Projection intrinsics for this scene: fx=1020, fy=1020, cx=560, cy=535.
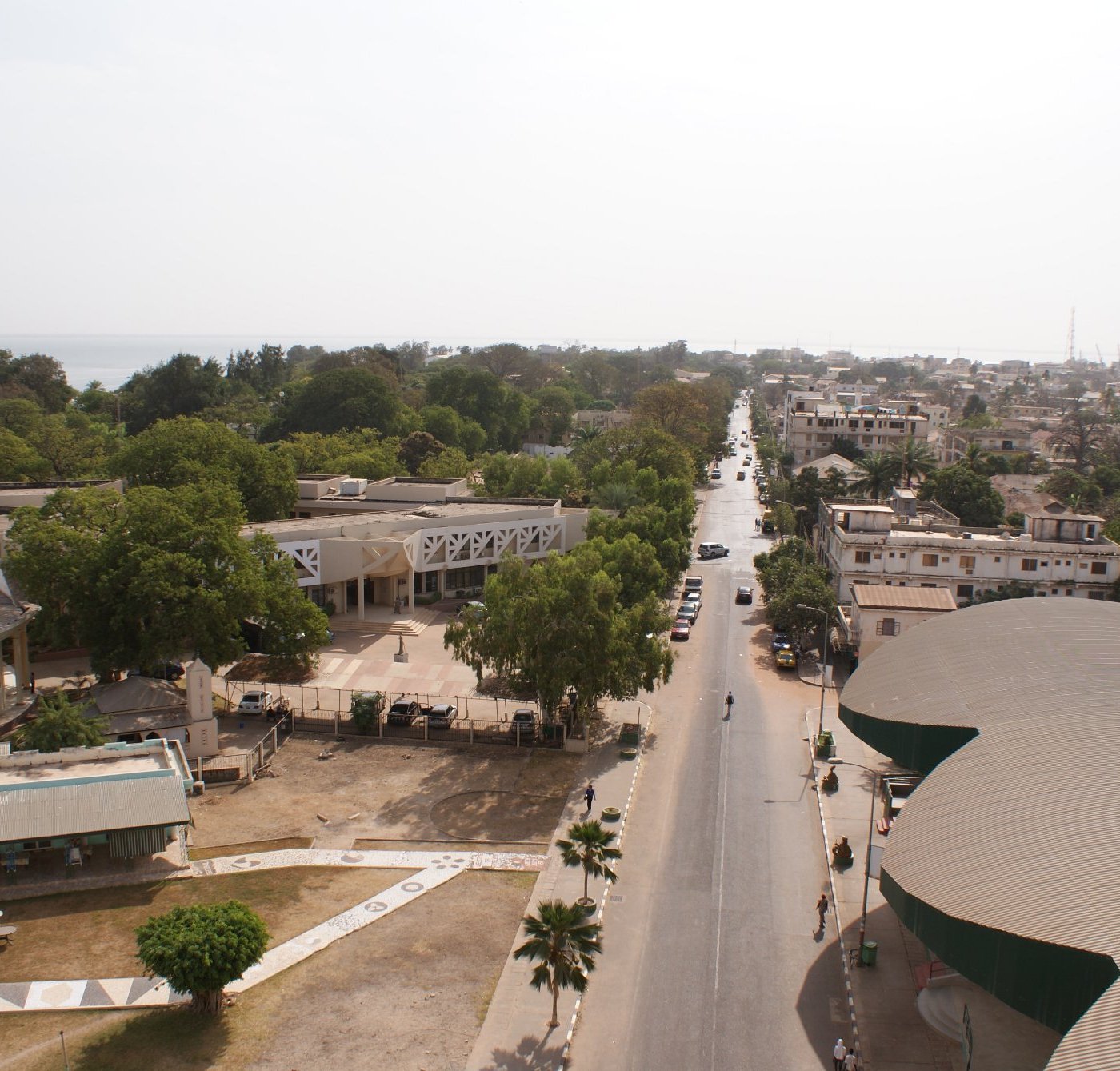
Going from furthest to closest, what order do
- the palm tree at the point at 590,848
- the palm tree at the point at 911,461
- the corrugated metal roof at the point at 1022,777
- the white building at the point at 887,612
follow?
the palm tree at the point at 911,461 → the white building at the point at 887,612 → the palm tree at the point at 590,848 → the corrugated metal roof at the point at 1022,777

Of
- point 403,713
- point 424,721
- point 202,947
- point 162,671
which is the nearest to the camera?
point 202,947

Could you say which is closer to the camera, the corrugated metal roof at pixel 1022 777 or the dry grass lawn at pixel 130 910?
the corrugated metal roof at pixel 1022 777

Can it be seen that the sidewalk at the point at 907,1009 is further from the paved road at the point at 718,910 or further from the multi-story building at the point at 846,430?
the multi-story building at the point at 846,430

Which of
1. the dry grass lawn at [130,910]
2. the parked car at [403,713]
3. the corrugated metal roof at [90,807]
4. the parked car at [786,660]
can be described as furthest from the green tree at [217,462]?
the dry grass lawn at [130,910]

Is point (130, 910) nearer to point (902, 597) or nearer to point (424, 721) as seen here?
point (424, 721)

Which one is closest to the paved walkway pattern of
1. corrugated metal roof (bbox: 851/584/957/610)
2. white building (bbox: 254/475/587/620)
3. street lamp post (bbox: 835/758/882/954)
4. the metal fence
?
the metal fence

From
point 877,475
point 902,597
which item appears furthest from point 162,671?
point 877,475

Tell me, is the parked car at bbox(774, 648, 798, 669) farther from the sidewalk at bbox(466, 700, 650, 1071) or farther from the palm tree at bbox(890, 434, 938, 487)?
the palm tree at bbox(890, 434, 938, 487)
